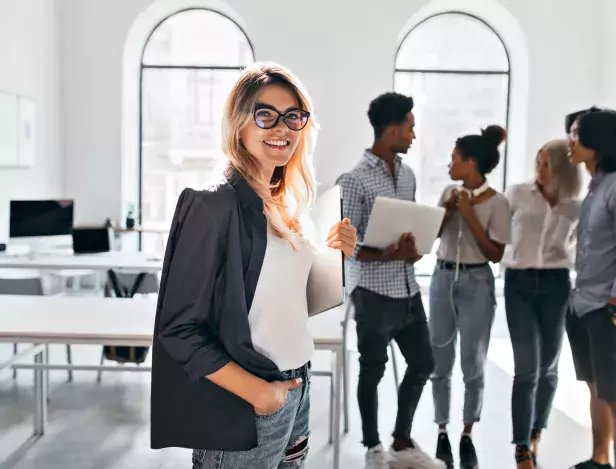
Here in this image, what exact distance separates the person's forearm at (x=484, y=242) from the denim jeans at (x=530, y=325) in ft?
0.35

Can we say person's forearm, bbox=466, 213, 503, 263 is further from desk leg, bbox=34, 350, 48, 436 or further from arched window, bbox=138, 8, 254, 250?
arched window, bbox=138, 8, 254, 250

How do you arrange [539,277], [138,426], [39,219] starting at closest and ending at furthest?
[539,277]
[138,426]
[39,219]

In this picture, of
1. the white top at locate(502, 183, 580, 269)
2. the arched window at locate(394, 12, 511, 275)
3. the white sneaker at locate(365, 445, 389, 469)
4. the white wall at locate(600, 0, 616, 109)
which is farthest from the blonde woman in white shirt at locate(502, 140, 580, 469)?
the arched window at locate(394, 12, 511, 275)

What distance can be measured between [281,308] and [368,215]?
1.46m

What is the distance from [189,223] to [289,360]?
0.34 metres

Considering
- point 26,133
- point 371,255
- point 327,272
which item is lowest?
point 371,255

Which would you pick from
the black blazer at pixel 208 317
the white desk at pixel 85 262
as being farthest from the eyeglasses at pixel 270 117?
the white desk at pixel 85 262

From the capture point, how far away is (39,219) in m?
4.71

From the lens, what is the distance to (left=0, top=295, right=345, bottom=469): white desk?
2281mm

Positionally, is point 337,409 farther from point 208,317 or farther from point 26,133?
point 26,133

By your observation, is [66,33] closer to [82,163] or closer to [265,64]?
[82,163]

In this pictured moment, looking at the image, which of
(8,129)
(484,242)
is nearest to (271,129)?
(484,242)

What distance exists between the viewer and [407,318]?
101 inches

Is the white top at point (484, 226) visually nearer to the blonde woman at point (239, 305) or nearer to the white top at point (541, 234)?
the white top at point (541, 234)
